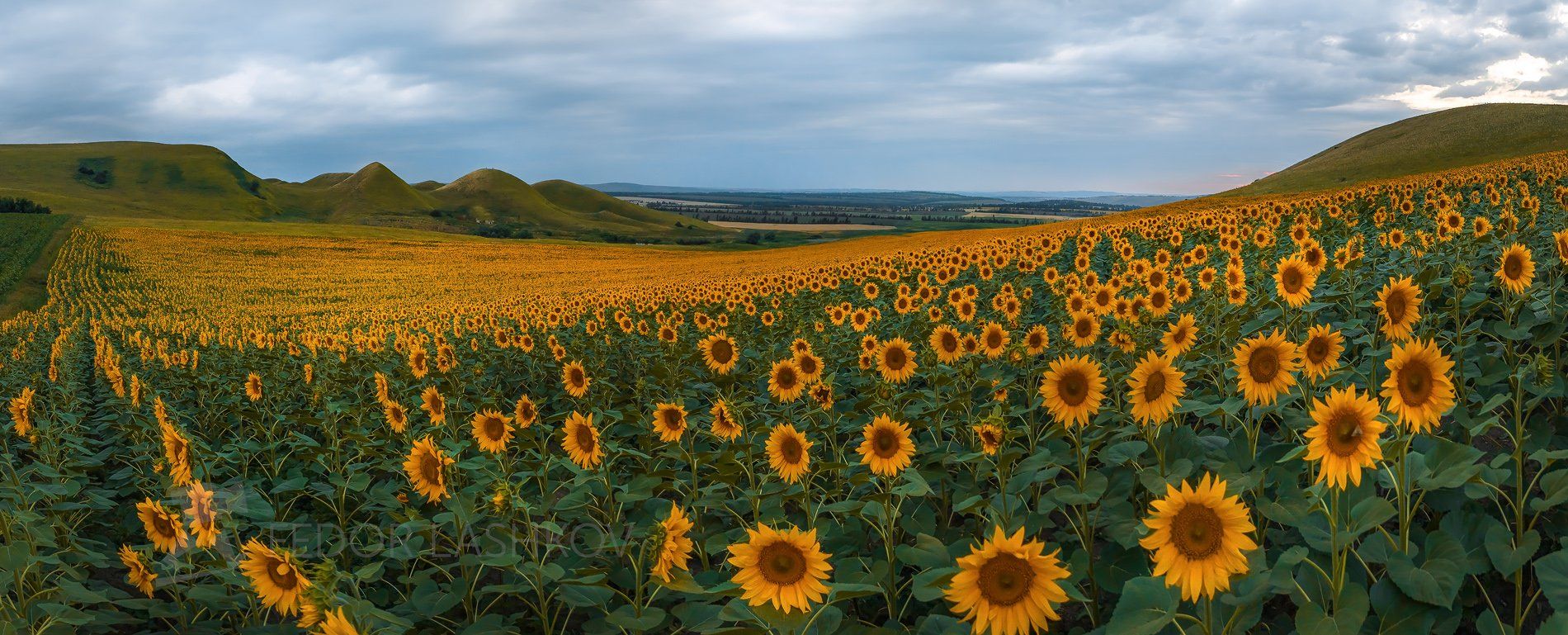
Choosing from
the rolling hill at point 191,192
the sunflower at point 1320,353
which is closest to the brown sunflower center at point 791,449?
the sunflower at point 1320,353

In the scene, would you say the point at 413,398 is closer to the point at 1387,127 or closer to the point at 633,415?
the point at 633,415

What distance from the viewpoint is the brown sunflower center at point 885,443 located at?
13.9ft

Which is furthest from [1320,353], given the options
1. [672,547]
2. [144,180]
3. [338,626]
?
[144,180]

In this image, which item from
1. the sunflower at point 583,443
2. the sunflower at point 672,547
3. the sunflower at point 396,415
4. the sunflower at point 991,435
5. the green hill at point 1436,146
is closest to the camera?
the sunflower at point 672,547

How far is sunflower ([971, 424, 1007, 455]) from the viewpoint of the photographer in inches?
150

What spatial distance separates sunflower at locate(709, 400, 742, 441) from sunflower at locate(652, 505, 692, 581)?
1.79 meters

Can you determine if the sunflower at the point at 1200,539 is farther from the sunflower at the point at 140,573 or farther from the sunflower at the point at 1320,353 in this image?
the sunflower at the point at 140,573

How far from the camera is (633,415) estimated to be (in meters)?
6.97

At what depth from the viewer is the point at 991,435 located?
407 centimetres

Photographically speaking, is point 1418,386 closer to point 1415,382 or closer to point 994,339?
point 1415,382

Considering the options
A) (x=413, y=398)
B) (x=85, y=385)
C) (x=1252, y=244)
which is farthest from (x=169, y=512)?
(x=1252, y=244)

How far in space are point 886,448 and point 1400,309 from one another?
3105mm

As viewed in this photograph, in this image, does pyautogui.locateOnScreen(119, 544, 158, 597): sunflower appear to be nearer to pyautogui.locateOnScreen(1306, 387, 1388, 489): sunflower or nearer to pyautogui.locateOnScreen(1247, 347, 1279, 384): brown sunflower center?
pyautogui.locateOnScreen(1306, 387, 1388, 489): sunflower

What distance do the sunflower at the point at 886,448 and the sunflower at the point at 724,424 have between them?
1.40 m
